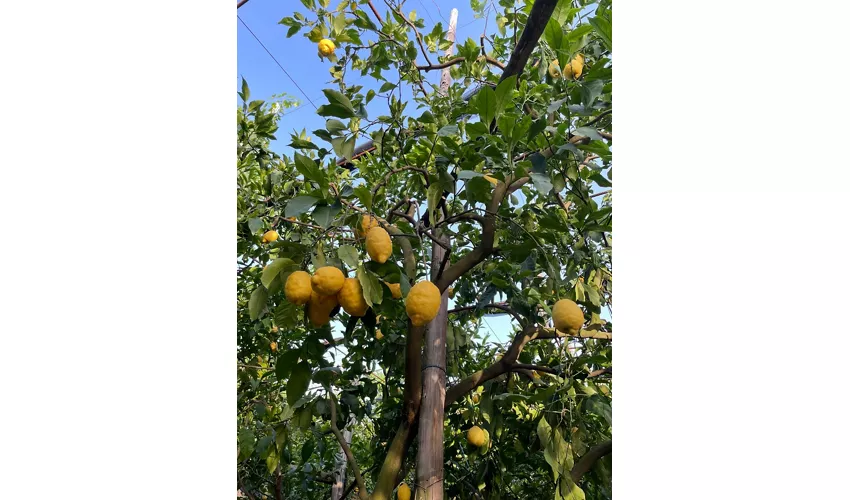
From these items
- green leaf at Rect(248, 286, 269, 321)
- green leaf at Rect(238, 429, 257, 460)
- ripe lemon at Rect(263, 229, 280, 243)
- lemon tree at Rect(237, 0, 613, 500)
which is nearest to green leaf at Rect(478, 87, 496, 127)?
lemon tree at Rect(237, 0, 613, 500)

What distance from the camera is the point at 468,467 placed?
1.82 metres

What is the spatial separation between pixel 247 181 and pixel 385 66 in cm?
61

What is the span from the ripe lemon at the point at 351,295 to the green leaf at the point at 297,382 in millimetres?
226

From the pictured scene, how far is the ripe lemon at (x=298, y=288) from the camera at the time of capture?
0.92 meters

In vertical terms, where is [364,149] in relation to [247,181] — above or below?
above

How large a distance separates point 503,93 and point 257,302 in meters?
0.55

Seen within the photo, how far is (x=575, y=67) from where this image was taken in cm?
132

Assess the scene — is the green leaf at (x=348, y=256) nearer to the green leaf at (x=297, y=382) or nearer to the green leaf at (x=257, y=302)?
the green leaf at (x=257, y=302)

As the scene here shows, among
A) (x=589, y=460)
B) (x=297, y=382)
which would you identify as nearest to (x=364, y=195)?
(x=297, y=382)

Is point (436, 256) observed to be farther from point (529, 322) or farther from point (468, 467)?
point (468, 467)

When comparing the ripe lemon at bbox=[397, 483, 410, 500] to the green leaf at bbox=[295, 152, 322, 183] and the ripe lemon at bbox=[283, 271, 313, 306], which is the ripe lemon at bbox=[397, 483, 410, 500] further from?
the green leaf at bbox=[295, 152, 322, 183]

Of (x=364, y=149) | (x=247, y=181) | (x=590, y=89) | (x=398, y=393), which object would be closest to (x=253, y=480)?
(x=398, y=393)

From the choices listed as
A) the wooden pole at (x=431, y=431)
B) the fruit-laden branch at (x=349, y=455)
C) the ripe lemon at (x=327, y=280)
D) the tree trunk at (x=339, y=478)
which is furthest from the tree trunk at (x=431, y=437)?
the tree trunk at (x=339, y=478)

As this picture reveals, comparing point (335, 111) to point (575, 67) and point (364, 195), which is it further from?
point (575, 67)
